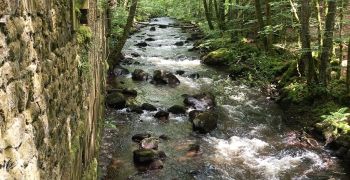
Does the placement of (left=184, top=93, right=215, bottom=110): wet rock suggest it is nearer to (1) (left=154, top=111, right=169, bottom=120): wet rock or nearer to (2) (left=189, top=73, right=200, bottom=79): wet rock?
(1) (left=154, top=111, right=169, bottom=120): wet rock

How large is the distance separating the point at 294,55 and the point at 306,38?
359cm

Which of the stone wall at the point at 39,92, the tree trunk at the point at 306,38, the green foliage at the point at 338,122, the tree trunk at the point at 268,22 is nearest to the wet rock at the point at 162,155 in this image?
the stone wall at the point at 39,92

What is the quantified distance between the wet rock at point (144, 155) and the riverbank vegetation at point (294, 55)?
430 cm

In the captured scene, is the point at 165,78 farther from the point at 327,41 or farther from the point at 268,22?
the point at 327,41

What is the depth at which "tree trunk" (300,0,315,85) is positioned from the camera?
39.7ft

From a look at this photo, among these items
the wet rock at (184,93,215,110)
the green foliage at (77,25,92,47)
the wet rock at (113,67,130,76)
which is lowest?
the wet rock at (184,93,215,110)

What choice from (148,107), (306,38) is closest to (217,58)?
(306,38)

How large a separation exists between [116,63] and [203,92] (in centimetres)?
516

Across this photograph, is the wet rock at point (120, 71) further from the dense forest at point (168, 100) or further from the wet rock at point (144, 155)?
the wet rock at point (144, 155)

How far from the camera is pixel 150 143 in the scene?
9.89m

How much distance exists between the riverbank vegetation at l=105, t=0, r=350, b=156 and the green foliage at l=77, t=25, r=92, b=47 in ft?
20.4

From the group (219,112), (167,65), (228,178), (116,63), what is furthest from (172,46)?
(228,178)

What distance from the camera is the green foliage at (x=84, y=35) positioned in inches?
239

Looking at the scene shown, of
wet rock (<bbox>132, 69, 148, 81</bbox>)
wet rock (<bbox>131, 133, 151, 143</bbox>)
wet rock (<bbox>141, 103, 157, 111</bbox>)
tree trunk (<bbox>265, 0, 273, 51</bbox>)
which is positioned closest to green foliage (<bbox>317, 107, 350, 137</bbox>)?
wet rock (<bbox>131, 133, 151, 143</bbox>)
